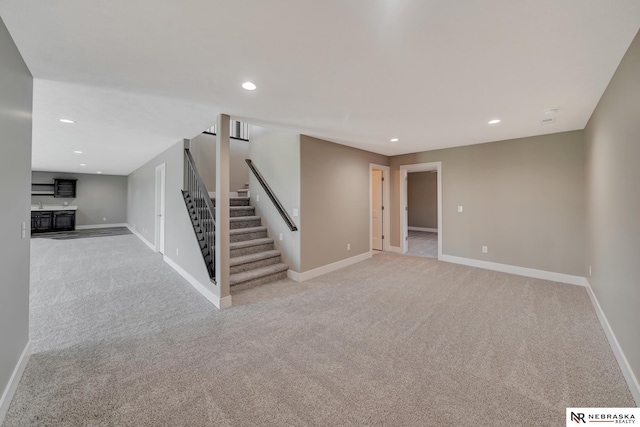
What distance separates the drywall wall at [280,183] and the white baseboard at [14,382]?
2954 millimetres

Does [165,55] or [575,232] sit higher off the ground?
[165,55]

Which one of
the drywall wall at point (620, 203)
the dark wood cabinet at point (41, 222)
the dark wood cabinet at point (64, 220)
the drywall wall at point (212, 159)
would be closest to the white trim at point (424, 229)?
the drywall wall at point (620, 203)

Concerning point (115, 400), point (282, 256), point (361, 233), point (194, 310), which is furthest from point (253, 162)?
point (115, 400)

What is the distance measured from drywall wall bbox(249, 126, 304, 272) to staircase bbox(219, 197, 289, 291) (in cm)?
16

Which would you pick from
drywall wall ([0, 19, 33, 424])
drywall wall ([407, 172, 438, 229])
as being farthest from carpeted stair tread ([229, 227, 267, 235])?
drywall wall ([407, 172, 438, 229])

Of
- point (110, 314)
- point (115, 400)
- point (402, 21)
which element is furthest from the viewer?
point (110, 314)

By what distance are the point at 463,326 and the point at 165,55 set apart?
3659 millimetres

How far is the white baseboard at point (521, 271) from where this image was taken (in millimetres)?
3980

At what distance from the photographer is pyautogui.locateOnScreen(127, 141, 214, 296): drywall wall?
12.9 feet

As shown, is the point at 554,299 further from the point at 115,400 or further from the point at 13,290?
the point at 13,290

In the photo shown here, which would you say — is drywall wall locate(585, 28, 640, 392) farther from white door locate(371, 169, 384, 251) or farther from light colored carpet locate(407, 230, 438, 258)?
white door locate(371, 169, 384, 251)

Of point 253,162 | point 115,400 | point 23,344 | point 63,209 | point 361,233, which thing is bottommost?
point 115,400

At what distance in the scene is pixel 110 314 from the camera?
3.02 meters

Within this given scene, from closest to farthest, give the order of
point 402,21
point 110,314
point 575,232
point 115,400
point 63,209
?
point 402,21, point 115,400, point 110,314, point 575,232, point 63,209
